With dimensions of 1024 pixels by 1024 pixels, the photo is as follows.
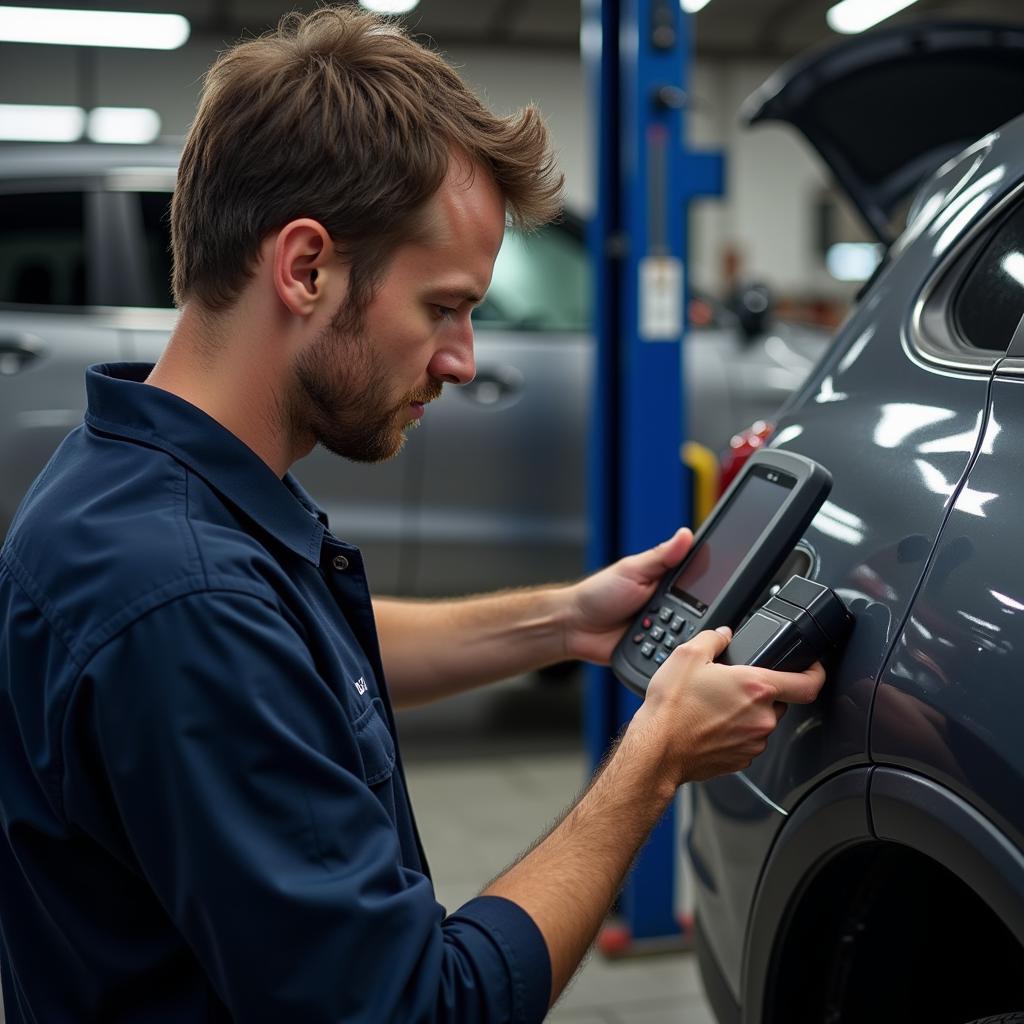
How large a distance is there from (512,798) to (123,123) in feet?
34.9

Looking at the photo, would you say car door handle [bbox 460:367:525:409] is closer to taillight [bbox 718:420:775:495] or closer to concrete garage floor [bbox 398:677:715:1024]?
concrete garage floor [bbox 398:677:715:1024]

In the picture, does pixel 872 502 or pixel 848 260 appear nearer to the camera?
pixel 872 502

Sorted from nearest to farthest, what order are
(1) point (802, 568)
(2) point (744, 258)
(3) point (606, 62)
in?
(1) point (802, 568) → (3) point (606, 62) → (2) point (744, 258)

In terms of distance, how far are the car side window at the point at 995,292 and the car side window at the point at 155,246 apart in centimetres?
275

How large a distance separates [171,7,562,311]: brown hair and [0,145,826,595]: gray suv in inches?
95.7

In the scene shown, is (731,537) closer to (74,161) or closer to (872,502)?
(872,502)

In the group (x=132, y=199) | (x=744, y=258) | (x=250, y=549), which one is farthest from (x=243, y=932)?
(x=744, y=258)

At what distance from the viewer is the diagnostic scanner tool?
1.17 meters

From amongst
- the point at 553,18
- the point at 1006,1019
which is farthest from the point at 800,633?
the point at 553,18

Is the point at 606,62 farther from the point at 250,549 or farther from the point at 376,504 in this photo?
the point at 250,549

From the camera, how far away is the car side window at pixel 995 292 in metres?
1.25

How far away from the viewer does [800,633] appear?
117 cm

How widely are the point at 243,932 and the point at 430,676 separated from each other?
776 mm

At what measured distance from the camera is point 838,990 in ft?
4.36
